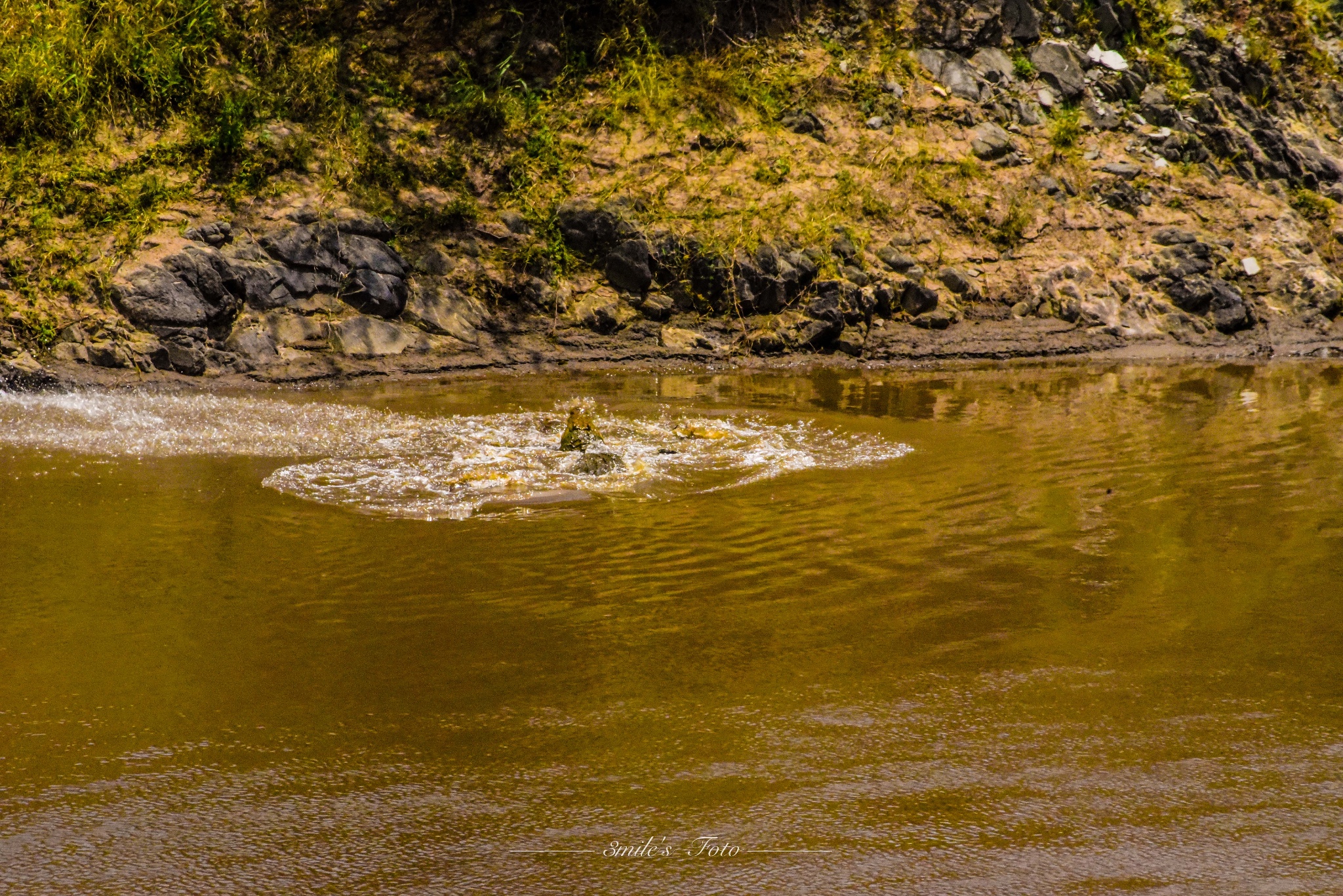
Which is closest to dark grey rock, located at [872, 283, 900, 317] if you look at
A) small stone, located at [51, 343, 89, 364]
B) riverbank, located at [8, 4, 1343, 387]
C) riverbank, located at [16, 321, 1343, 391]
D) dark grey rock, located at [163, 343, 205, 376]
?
riverbank, located at [8, 4, 1343, 387]

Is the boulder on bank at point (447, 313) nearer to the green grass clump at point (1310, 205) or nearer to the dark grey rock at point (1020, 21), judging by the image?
the dark grey rock at point (1020, 21)

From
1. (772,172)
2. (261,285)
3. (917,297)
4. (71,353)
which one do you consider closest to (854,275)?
(917,297)

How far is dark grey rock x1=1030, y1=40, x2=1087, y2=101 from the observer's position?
16.2m

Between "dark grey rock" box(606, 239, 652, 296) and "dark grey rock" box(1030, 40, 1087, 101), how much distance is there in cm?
687

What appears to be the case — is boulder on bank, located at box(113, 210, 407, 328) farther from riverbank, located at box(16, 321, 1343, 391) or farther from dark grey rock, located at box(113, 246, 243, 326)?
riverbank, located at box(16, 321, 1343, 391)

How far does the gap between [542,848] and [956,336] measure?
10.8 m

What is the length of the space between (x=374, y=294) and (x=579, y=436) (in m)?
4.90

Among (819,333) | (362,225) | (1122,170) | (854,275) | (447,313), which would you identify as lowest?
(819,333)

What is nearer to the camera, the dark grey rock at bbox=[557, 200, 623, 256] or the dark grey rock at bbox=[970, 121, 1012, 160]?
the dark grey rock at bbox=[557, 200, 623, 256]

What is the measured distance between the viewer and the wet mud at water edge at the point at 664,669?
3.12 metres

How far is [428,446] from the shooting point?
8016 mm

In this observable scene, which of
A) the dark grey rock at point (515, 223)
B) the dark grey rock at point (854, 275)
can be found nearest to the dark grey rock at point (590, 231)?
the dark grey rock at point (515, 223)

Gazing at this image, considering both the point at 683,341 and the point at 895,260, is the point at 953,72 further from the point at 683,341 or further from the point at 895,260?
the point at 683,341

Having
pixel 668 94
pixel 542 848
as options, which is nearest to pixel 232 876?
pixel 542 848
